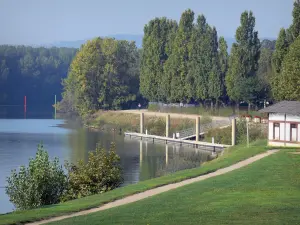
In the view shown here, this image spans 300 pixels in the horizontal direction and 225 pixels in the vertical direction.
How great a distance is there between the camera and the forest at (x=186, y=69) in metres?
62.5

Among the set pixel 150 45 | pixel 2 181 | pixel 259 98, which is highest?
pixel 150 45

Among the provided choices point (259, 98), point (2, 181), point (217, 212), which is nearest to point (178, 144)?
point (259, 98)

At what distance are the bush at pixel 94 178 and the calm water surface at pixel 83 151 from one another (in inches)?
147

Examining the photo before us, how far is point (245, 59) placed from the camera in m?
72.6

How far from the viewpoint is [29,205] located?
29016 millimetres

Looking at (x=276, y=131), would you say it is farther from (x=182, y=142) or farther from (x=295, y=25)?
(x=182, y=142)

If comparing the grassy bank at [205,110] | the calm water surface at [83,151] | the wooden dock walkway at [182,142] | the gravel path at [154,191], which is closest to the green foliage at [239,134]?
the wooden dock walkway at [182,142]

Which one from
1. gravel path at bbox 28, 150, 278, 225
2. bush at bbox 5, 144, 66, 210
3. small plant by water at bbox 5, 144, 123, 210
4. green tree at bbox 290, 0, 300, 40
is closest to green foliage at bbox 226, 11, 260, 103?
green tree at bbox 290, 0, 300, 40

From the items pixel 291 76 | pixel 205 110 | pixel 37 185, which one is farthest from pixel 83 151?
pixel 37 185

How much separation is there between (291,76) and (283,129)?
13.3 m

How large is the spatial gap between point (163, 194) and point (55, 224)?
21.8 ft

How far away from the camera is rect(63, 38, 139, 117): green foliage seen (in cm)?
9869

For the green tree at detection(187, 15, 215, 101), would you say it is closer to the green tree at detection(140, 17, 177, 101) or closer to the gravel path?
the green tree at detection(140, 17, 177, 101)

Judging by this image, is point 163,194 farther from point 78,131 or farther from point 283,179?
point 78,131
